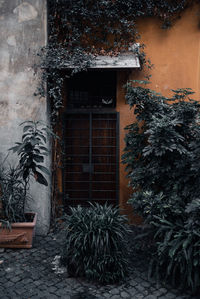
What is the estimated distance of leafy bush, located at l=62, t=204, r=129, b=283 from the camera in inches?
177

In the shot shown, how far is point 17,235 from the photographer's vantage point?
556 cm

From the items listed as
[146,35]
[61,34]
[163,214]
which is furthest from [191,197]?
[61,34]

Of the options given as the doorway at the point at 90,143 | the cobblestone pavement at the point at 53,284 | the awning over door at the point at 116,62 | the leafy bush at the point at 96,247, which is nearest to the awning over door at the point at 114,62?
the awning over door at the point at 116,62

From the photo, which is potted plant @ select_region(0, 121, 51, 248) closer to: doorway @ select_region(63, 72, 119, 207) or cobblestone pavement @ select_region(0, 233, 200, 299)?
cobblestone pavement @ select_region(0, 233, 200, 299)

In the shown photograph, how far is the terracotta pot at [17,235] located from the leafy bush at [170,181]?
6.35 feet

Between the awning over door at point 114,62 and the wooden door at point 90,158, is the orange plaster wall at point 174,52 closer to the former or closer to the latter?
the awning over door at point 114,62

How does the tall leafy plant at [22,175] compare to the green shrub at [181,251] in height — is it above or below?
above

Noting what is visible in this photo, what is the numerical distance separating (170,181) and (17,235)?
2.83 meters

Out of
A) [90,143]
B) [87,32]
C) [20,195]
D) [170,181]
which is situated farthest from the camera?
[90,143]

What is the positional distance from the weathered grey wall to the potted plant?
17.3 inches

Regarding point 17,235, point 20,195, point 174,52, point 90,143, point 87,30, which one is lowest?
Result: point 17,235

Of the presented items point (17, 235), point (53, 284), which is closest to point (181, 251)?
point (53, 284)

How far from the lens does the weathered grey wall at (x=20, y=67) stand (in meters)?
6.12

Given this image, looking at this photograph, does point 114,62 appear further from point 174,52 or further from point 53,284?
point 53,284
